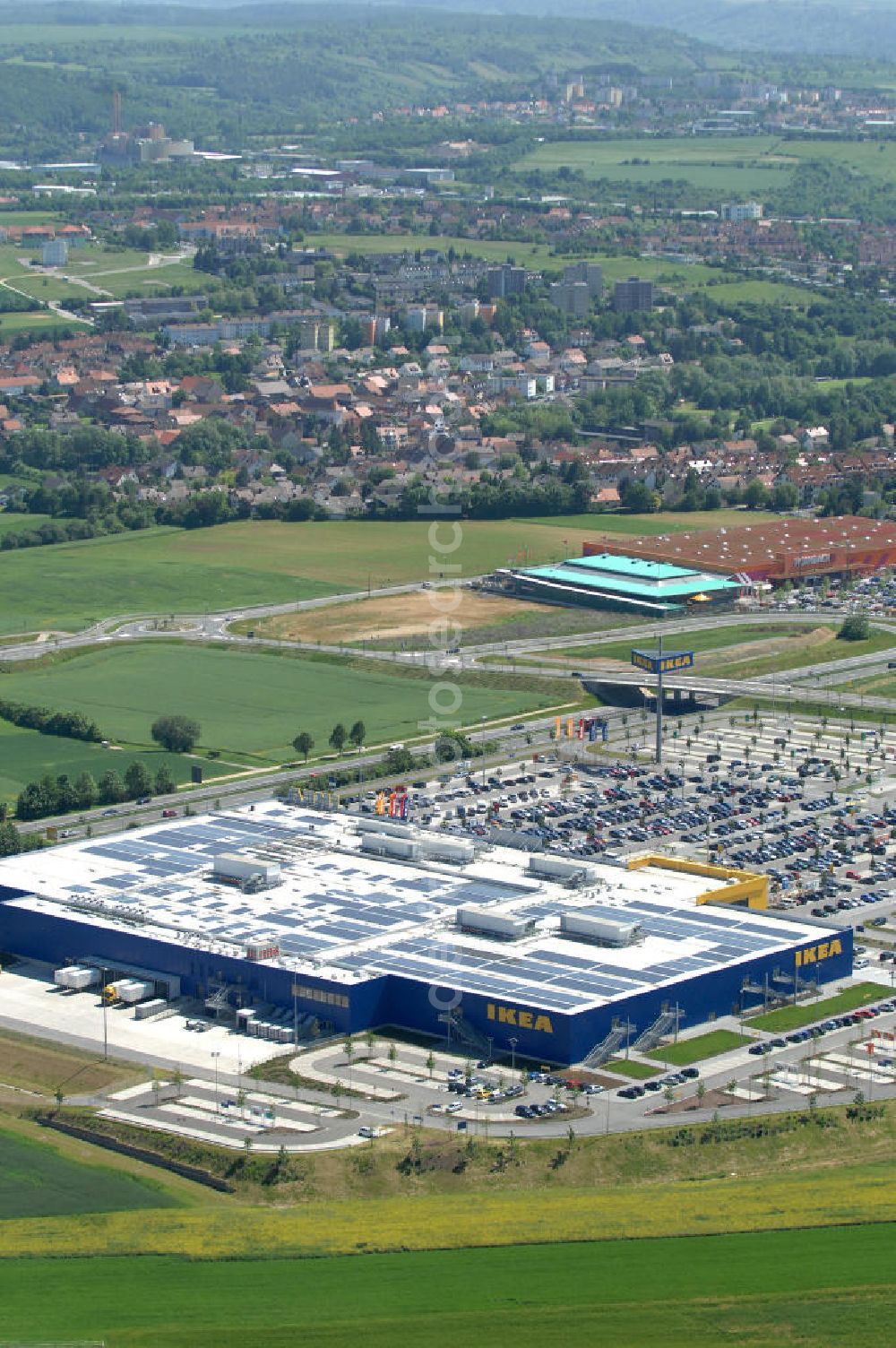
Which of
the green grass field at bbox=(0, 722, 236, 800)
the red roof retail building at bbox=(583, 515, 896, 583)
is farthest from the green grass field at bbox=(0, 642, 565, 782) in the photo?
the red roof retail building at bbox=(583, 515, 896, 583)

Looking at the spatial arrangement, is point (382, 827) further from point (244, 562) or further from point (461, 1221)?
point (244, 562)

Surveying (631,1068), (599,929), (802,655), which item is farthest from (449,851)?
(802,655)

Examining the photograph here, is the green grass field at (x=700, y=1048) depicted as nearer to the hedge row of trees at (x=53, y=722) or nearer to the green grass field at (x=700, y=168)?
the hedge row of trees at (x=53, y=722)

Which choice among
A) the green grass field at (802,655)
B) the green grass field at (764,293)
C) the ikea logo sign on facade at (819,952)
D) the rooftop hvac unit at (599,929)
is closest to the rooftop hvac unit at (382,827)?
the rooftop hvac unit at (599,929)

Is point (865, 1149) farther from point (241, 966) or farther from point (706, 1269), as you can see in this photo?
point (241, 966)

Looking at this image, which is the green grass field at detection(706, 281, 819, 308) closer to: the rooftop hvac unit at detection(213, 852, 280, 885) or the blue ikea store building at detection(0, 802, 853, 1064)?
the blue ikea store building at detection(0, 802, 853, 1064)
